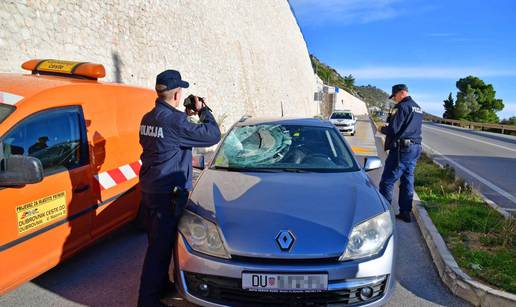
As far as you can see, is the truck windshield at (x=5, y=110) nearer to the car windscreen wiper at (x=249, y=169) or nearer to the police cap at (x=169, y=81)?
the police cap at (x=169, y=81)

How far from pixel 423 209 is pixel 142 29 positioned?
1103 cm

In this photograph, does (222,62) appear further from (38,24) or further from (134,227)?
(134,227)

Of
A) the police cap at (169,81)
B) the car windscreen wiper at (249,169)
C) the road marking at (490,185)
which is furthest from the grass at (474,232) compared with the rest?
the police cap at (169,81)

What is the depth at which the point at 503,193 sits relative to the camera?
24.6 feet

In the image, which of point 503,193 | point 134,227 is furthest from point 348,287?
point 503,193

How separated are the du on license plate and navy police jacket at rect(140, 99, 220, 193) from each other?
97 cm

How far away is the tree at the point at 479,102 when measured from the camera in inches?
2238

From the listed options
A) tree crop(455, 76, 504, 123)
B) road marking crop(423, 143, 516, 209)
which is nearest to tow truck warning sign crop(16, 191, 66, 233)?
road marking crop(423, 143, 516, 209)

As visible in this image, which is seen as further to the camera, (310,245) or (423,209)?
(423,209)

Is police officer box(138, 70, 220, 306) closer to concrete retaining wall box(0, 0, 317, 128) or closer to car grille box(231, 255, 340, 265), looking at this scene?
car grille box(231, 255, 340, 265)

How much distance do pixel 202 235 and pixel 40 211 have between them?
1416 mm

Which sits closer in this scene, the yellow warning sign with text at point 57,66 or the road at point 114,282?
the road at point 114,282

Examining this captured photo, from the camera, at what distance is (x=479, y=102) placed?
58156 mm

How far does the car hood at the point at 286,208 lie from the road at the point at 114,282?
82 cm
